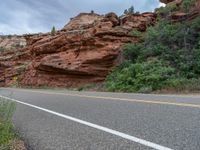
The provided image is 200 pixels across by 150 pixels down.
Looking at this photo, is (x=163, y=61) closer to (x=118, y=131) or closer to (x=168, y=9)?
(x=168, y=9)

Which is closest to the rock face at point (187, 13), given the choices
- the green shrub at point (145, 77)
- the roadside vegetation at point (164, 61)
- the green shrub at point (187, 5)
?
the green shrub at point (187, 5)

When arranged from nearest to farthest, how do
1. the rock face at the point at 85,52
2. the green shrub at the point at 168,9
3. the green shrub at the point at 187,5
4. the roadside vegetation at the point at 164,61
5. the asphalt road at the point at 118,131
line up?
the asphalt road at the point at 118,131 < the roadside vegetation at the point at 164,61 < the green shrub at the point at 187,5 < the green shrub at the point at 168,9 < the rock face at the point at 85,52

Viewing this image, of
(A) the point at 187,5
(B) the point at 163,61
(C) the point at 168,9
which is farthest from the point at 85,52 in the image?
(B) the point at 163,61

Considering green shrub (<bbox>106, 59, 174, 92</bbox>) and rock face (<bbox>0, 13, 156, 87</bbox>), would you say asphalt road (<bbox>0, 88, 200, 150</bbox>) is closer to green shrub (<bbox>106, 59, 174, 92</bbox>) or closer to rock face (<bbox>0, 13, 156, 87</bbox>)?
green shrub (<bbox>106, 59, 174, 92</bbox>)

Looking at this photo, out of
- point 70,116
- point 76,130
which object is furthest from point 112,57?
point 76,130

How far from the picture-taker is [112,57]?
26.9m

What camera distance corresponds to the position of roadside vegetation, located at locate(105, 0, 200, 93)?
55.5 feet

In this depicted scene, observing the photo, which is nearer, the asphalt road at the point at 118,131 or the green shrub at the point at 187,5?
the asphalt road at the point at 118,131

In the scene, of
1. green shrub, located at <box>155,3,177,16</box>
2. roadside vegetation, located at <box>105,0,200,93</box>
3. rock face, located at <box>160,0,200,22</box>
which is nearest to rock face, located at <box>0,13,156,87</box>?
roadside vegetation, located at <box>105,0,200,93</box>

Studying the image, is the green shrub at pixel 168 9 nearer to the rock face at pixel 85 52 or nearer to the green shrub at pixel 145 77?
the rock face at pixel 85 52

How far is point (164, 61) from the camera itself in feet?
65.6

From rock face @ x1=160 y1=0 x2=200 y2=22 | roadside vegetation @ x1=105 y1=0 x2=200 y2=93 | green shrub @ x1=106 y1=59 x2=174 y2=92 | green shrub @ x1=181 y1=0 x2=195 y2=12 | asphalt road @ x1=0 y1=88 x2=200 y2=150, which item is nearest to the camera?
asphalt road @ x1=0 y1=88 x2=200 y2=150

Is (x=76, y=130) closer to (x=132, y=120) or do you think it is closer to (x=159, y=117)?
(x=132, y=120)

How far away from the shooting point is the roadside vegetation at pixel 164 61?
16.9 metres
